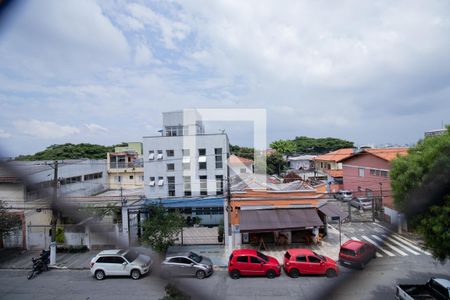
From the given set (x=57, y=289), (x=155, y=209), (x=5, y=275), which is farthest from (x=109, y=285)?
(x=5, y=275)

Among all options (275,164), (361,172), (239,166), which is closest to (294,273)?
(361,172)

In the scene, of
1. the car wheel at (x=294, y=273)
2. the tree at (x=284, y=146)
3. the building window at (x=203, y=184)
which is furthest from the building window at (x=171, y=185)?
the tree at (x=284, y=146)

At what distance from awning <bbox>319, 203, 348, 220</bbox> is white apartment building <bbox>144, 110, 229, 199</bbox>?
199 inches

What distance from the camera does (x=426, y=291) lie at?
4.45m

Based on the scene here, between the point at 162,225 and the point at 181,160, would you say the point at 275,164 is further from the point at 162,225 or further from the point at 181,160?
the point at 162,225

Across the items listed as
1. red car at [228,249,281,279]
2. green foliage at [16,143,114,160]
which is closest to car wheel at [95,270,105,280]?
red car at [228,249,281,279]

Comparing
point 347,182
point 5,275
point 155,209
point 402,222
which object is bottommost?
point 5,275

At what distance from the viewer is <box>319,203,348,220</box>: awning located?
340 inches

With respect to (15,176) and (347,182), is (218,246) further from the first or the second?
(15,176)

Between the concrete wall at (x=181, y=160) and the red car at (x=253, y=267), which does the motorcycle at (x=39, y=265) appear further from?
the concrete wall at (x=181, y=160)

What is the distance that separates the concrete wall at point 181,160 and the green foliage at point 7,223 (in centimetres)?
Answer: 520

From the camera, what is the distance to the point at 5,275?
7.41 meters

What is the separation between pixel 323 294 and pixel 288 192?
344 inches

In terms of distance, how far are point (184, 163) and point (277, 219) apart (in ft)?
19.2
